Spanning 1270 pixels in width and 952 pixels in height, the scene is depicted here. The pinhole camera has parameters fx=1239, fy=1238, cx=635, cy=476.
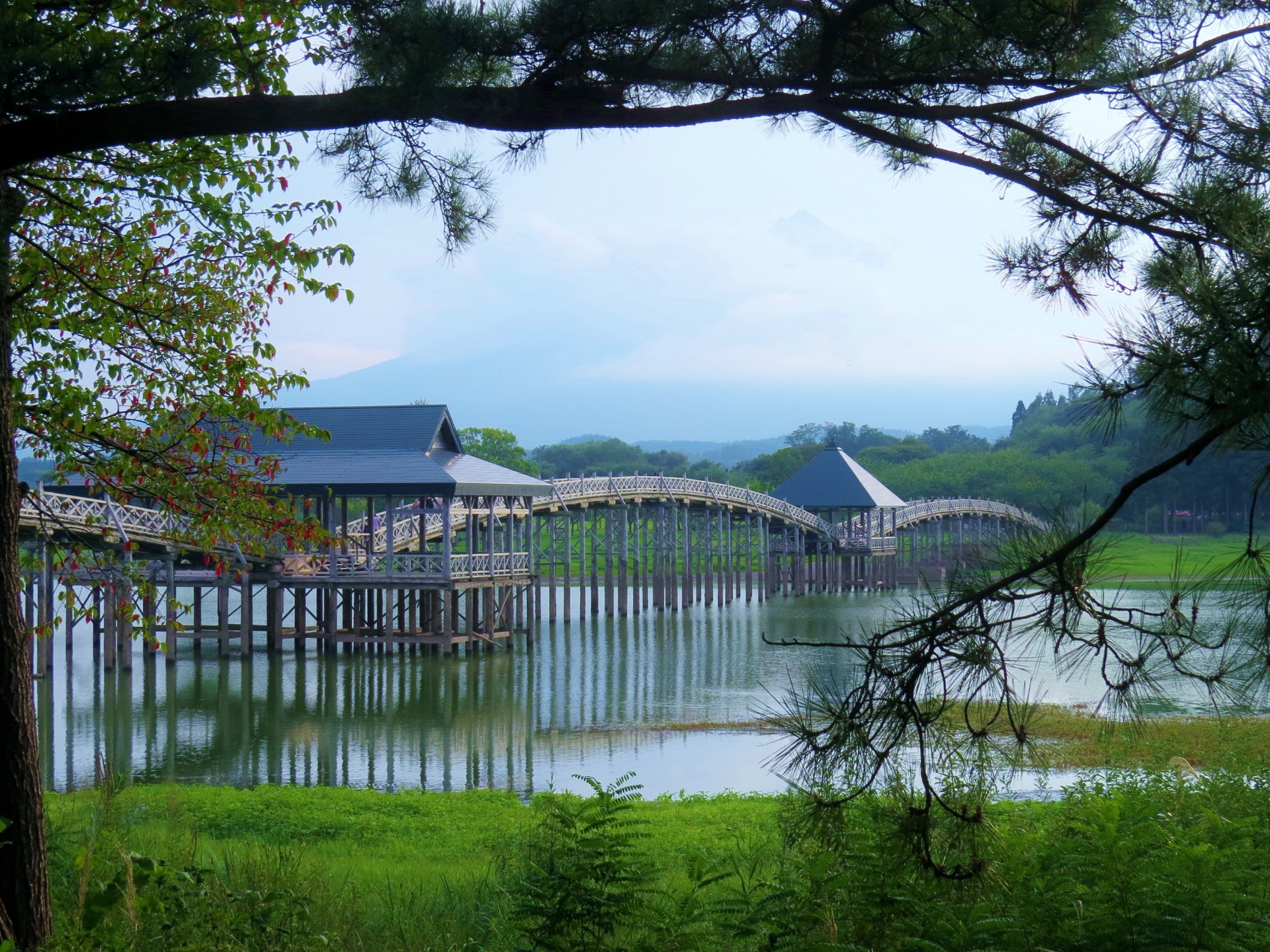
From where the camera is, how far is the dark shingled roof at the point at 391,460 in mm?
24688

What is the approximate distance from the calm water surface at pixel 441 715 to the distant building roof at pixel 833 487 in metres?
21.5

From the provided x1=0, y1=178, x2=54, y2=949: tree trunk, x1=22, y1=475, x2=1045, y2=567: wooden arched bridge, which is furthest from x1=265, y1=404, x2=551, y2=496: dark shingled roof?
x1=0, y1=178, x2=54, y2=949: tree trunk

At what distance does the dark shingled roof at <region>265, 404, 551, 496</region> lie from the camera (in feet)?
81.0

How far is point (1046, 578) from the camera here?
135 inches

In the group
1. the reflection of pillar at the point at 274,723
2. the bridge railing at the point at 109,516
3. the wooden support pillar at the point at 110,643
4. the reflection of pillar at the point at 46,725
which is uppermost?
the bridge railing at the point at 109,516

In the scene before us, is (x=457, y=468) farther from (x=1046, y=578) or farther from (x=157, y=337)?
(x=1046, y=578)

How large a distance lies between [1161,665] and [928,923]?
106 centimetres

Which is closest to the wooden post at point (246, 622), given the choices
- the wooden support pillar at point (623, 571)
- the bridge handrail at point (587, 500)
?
the bridge handrail at point (587, 500)

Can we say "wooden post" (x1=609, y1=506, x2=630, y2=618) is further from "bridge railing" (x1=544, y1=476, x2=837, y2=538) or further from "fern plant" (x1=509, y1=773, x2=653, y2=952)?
"fern plant" (x1=509, y1=773, x2=653, y2=952)

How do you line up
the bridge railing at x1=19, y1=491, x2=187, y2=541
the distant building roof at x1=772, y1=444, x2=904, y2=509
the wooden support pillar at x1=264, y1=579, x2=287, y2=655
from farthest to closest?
1. the distant building roof at x1=772, y1=444, x2=904, y2=509
2. the wooden support pillar at x1=264, y1=579, x2=287, y2=655
3. the bridge railing at x1=19, y1=491, x2=187, y2=541

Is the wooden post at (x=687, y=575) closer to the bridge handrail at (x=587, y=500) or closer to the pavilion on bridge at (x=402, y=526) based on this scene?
the bridge handrail at (x=587, y=500)

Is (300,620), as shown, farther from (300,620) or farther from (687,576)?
(687,576)

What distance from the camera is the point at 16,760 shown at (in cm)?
445

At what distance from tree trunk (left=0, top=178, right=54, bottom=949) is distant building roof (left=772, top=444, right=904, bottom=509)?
45.6 metres
